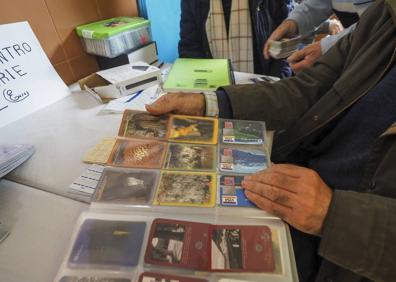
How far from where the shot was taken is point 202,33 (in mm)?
1194

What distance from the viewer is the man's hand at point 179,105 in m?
0.61

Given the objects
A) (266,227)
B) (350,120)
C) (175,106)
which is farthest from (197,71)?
(266,227)

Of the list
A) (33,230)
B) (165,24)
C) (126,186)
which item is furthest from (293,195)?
(165,24)

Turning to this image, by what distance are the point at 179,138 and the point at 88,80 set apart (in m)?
0.52

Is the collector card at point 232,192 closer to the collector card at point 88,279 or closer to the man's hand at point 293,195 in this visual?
the man's hand at point 293,195

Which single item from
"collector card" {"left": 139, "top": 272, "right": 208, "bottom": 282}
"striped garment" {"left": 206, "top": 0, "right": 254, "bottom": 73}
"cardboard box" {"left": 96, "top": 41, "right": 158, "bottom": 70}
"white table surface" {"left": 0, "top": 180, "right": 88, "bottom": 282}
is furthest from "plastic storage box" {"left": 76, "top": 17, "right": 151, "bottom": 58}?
"collector card" {"left": 139, "top": 272, "right": 208, "bottom": 282}

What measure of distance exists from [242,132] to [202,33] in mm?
771

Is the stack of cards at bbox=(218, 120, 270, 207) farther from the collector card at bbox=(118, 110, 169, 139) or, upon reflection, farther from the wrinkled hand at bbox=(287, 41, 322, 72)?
the wrinkled hand at bbox=(287, 41, 322, 72)

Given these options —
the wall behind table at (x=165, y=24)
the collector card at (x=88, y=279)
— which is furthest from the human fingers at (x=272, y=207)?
the wall behind table at (x=165, y=24)

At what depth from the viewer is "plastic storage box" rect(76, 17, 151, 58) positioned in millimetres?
916

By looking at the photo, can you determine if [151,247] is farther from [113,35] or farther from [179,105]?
[113,35]

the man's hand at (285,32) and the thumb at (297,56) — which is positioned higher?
the man's hand at (285,32)

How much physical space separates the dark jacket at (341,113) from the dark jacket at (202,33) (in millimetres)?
496

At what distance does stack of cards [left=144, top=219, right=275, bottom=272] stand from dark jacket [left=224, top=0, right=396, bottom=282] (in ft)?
0.33
